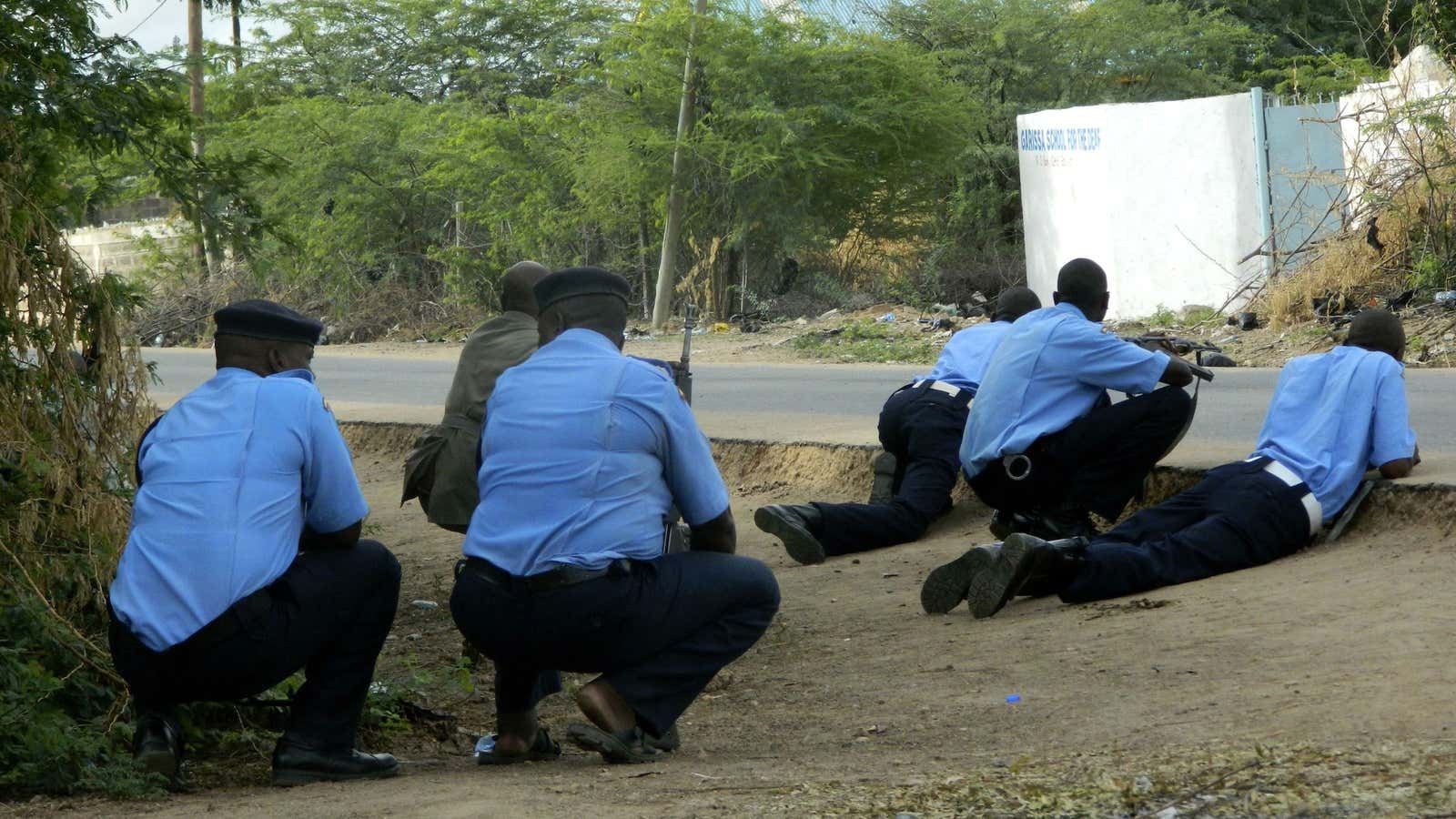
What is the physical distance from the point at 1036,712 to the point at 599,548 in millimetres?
1413

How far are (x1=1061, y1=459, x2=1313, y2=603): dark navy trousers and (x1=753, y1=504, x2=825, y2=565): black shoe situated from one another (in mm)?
1628

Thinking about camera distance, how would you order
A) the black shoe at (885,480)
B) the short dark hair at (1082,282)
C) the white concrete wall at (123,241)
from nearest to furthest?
the short dark hair at (1082,282)
the black shoe at (885,480)
the white concrete wall at (123,241)

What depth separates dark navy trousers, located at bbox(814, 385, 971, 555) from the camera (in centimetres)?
742

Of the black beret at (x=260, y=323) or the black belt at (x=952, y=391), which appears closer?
the black beret at (x=260, y=323)

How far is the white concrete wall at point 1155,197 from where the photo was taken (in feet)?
60.1

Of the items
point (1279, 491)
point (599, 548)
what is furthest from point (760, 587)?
point (1279, 491)

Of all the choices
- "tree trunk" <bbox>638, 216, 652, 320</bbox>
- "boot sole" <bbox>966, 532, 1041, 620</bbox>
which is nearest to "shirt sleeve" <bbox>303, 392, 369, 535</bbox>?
"boot sole" <bbox>966, 532, 1041, 620</bbox>

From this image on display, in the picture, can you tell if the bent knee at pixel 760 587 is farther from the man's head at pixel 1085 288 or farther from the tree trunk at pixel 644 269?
the tree trunk at pixel 644 269

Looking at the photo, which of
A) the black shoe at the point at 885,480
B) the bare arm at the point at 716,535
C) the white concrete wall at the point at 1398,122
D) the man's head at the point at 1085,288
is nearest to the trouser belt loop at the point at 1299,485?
the man's head at the point at 1085,288

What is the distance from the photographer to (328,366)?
65.4ft

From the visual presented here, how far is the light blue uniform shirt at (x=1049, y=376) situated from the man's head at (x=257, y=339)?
3340mm

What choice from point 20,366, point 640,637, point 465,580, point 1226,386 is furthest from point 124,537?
point 1226,386

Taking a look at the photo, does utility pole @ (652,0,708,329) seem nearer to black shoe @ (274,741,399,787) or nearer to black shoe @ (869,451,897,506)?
black shoe @ (869,451,897,506)

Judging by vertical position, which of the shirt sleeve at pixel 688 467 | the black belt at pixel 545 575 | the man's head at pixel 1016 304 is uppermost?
the man's head at pixel 1016 304
